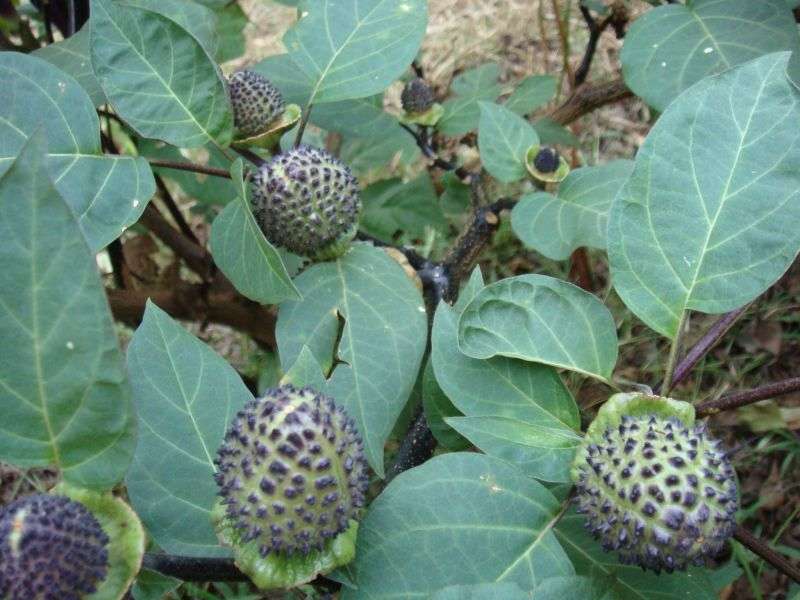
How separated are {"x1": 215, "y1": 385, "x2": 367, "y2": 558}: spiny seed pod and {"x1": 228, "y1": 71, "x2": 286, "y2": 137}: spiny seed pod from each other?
1.99ft

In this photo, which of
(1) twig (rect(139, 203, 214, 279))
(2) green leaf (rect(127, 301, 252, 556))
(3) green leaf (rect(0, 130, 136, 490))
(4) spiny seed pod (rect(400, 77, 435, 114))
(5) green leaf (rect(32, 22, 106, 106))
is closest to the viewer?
(3) green leaf (rect(0, 130, 136, 490))

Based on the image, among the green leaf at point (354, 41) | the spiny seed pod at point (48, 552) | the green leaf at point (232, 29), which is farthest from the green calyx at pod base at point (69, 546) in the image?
the green leaf at point (232, 29)

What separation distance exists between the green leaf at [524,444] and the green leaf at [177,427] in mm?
315

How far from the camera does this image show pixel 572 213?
1.51 meters

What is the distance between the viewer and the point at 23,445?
0.86 metres

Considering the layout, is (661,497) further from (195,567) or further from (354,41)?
(354,41)

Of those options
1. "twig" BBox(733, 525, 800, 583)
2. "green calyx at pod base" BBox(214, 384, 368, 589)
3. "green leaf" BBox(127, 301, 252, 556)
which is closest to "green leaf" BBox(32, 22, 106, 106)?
"green leaf" BBox(127, 301, 252, 556)

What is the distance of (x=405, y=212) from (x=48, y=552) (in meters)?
1.55

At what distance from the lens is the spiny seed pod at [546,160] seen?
1599mm

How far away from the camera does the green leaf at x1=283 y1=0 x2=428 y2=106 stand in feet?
4.63

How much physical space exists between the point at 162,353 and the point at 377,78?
0.63m

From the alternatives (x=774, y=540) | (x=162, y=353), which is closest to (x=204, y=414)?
(x=162, y=353)

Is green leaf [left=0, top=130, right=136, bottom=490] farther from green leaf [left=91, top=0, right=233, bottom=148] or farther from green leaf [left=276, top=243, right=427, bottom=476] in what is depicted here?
green leaf [left=91, top=0, right=233, bottom=148]

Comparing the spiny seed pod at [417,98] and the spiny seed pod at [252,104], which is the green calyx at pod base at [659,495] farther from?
the spiny seed pod at [417,98]
